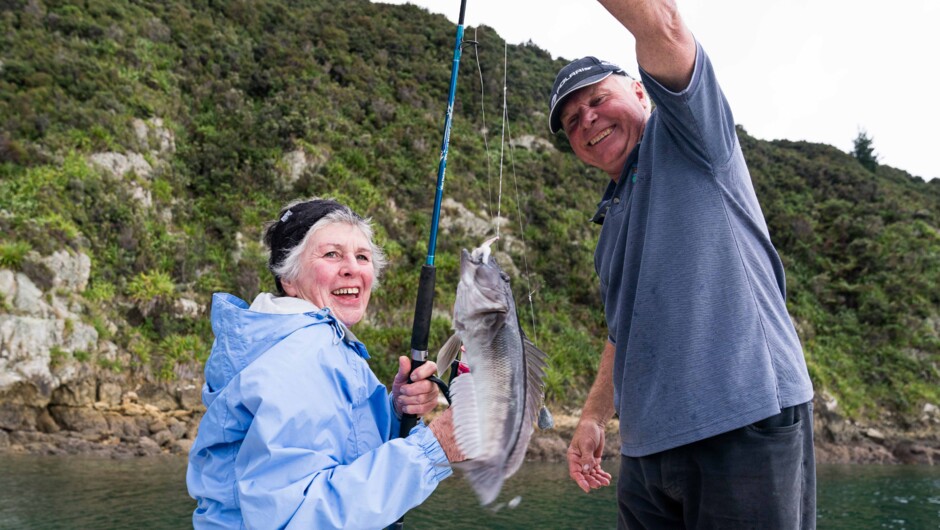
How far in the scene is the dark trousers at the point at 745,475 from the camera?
1.98 m

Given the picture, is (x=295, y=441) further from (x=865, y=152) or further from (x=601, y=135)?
(x=865, y=152)

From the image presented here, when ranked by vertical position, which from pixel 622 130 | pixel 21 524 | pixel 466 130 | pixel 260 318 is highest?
pixel 466 130

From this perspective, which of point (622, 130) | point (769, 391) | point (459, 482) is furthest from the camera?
point (459, 482)

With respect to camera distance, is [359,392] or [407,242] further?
[407,242]

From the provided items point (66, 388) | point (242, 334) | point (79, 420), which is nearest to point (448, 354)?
point (242, 334)

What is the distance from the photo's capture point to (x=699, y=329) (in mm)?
2078

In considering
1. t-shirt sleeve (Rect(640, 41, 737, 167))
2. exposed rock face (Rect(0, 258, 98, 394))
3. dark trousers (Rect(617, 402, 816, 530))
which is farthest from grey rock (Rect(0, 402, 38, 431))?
t-shirt sleeve (Rect(640, 41, 737, 167))

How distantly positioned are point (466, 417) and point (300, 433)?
554 mm

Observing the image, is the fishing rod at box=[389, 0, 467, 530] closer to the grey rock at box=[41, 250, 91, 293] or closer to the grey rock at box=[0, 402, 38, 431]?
A: the grey rock at box=[0, 402, 38, 431]

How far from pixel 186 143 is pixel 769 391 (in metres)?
26.6

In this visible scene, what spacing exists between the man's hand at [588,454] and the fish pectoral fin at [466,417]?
3.66 feet

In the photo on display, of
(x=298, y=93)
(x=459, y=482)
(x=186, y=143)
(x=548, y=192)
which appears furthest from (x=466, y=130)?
(x=459, y=482)

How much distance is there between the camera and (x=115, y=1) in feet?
93.6

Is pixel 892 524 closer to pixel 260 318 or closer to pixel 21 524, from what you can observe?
pixel 260 318
